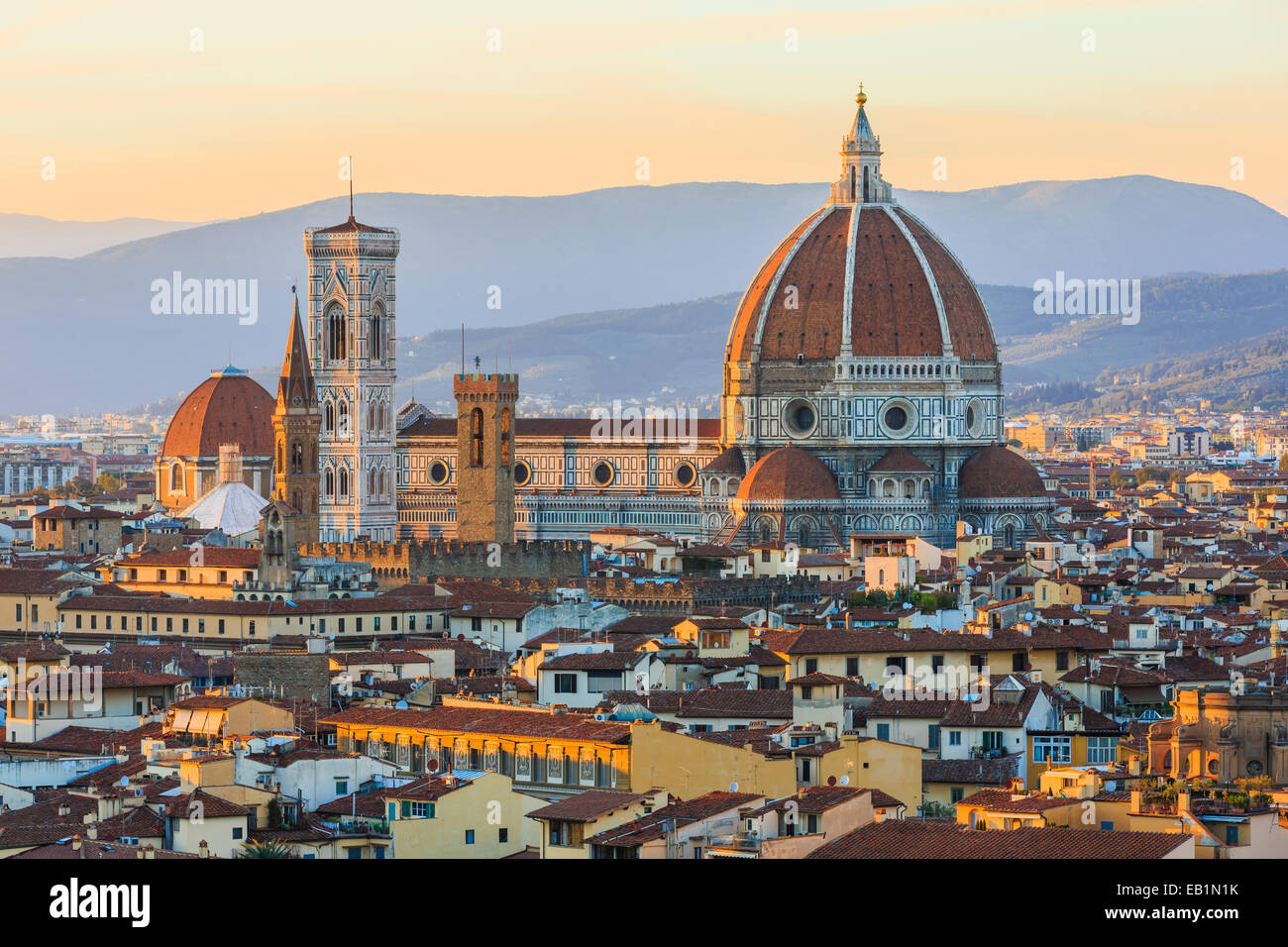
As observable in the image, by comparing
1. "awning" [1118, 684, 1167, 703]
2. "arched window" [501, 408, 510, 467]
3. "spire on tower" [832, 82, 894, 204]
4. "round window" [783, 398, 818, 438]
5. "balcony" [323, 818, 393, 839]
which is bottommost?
"balcony" [323, 818, 393, 839]

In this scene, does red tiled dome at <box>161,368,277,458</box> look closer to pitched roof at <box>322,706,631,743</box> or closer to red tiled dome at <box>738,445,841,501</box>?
red tiled dome at <box>738,445,841,501</box>

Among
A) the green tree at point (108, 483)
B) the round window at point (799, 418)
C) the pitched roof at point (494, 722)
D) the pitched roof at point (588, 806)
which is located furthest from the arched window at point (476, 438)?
the pitched roof at point (588, 806)

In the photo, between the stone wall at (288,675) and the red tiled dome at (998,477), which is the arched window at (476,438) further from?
the stone wall at (288,675)

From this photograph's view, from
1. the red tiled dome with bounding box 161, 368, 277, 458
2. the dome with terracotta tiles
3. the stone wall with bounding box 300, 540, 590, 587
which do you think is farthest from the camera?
the red tiled dome with bounding box 161, 368, 277, 458

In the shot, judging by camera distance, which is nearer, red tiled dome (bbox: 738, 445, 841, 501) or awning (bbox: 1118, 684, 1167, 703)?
awning (bbox: 1118, 684, 1167, 703)

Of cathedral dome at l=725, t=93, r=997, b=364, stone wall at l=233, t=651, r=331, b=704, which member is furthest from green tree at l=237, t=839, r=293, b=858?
cathedral dome at l=725, t=93, r=997, b=364

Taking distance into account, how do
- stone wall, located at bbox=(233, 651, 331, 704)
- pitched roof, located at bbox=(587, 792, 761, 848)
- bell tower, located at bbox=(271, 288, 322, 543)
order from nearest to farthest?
pitched roof, located at bbox=(587, 792, 761, 848) < stone wall, located at bbox=(233, 651, 331, 704) < bell tower, located at bbox=(271, 288, 322, 543)
